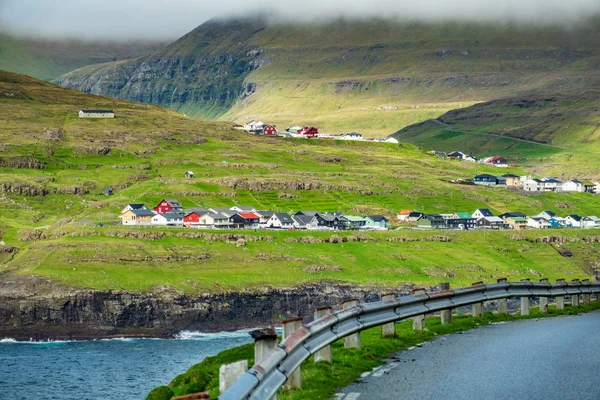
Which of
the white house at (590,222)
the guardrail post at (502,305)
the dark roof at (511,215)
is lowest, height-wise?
the white house at (590,222)

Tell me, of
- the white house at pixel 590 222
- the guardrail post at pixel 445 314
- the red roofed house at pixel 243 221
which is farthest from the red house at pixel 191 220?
the guardrail post at pixel 445 314

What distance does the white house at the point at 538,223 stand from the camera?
192m

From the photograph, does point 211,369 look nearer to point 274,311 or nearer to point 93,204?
point 274,311

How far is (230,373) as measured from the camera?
13258 millimetres

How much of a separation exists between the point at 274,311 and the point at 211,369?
99.4 meters

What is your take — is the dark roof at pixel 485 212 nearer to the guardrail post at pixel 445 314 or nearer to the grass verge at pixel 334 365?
the grass verge at pixel 334 365

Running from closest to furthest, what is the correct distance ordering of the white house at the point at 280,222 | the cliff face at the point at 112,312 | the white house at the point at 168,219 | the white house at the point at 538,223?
the cliff face at the point at 112,312 < the white house at the point at 168,219 < the white house at the point at 280,222 < the white house at the point at 538,223

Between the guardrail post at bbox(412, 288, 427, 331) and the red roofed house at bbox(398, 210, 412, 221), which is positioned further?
the red roofed house at bbox(398, 210, 412, 221)

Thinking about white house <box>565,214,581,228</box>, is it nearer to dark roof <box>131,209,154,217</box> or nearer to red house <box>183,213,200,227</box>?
red house <box>183,213,200,227</box>

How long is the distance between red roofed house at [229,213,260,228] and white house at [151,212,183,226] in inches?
375

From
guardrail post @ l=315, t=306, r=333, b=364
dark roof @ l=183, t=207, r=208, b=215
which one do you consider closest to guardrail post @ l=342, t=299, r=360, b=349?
guardrail post @ l=315, t=306, r=333, b=364

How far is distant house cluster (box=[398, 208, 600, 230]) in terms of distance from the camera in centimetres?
18312

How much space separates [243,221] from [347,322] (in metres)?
145

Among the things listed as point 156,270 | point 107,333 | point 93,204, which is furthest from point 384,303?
point 93,204
